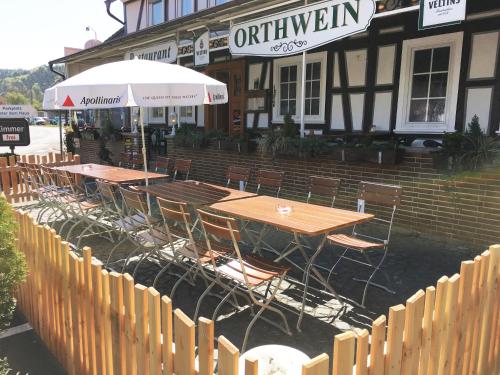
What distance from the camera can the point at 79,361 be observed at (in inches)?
91.2

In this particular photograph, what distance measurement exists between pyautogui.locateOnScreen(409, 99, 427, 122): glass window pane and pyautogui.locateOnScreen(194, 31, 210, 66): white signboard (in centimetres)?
417

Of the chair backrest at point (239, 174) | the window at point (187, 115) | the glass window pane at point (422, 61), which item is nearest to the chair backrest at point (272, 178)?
the chair backrest at point (239, 174)

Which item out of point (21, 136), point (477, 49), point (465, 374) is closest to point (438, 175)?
point (477, 49)

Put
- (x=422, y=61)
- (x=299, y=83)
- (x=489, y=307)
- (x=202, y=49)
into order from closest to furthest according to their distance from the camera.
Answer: (x=489, y=307), (x=422, y=61), (x=202, y=49), (x=299, y=83)

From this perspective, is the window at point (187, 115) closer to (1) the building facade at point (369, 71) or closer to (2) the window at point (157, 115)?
(2) the window at point (157, 115)

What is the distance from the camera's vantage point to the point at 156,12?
15227 mm

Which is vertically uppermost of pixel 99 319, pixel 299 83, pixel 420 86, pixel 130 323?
pixel 299 83

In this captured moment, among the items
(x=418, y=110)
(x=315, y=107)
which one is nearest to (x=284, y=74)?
(x=315, y=107)

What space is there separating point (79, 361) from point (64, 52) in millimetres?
26520

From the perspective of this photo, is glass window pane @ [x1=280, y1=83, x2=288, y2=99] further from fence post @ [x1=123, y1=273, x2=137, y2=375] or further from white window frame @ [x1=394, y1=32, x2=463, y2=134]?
fence post @ [x1=123, y1=273, x2=137, y2=375]

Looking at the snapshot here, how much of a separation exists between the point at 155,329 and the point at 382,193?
3.10m

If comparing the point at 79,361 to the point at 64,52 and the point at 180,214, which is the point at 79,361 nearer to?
the point at 180,214

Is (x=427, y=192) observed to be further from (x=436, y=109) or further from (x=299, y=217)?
(x=299, y=217)

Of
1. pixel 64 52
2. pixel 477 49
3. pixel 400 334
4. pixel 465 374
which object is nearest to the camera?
pixel 400 334
